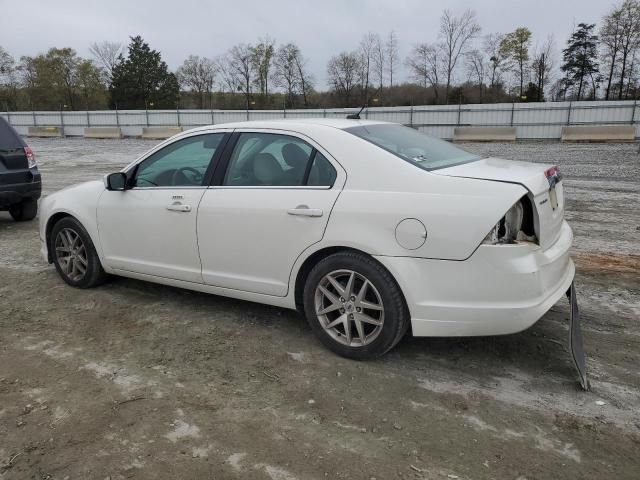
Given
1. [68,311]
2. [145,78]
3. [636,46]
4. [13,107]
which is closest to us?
[68,311]

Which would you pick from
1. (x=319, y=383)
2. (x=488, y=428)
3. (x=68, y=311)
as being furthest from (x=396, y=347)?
(x=68, y=311)

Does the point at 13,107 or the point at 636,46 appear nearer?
the point at 636,46

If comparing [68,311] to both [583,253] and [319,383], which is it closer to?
[319,383]

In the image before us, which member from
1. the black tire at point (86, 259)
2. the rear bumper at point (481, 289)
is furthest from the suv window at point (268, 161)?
the black tire at point (86, 259)

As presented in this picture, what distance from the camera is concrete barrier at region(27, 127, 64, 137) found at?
37.5 meters

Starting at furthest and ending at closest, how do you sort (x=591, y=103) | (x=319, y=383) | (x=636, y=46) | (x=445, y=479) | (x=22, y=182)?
(x=636, y=46) → (x=591, y=103) → (x=22, y=182) → (x=319, y=383) → (x=445, y=479)

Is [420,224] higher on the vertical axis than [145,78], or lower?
lower

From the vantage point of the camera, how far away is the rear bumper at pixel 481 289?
9.71 feet

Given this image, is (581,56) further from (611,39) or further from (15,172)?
(15,172)

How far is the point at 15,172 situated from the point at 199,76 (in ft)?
224

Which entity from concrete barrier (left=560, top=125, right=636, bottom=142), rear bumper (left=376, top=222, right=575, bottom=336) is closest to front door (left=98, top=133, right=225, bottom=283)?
rear bumper (left=376, top=222, right=575, bottom=336)

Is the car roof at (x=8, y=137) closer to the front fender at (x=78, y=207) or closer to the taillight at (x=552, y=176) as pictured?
the front fender at (x=78, y=207)

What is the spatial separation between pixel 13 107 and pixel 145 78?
19.1 metres

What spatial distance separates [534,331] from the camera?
386 centimetres
